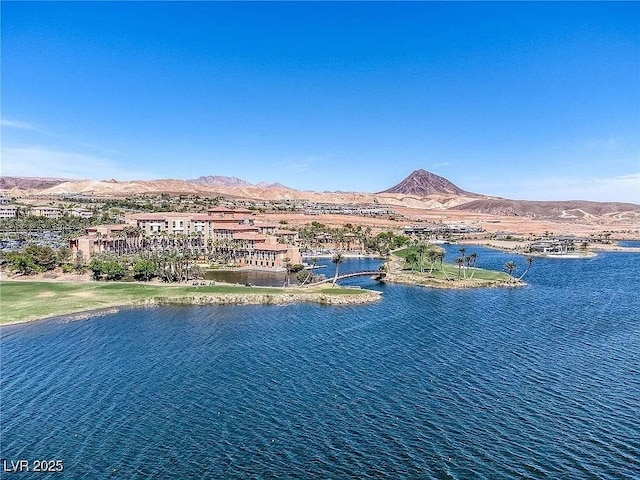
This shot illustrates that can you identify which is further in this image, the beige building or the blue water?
the beige building

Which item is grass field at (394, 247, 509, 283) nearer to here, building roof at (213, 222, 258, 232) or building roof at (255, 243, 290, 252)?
building roof at (255, 243, 290, 252)

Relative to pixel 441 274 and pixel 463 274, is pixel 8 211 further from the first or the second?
pixel 463 274

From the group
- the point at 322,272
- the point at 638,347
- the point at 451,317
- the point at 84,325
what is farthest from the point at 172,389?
the point at 322,272

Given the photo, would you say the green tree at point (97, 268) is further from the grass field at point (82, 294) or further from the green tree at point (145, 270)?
the green tree at point (145, 270)

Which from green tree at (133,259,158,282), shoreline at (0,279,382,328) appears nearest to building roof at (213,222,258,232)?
green tree at (133,259,158,282)

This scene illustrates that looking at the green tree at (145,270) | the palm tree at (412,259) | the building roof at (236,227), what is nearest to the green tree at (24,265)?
the green tree at (145,270)

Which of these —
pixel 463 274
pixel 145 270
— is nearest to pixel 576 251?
pixel 463 274
